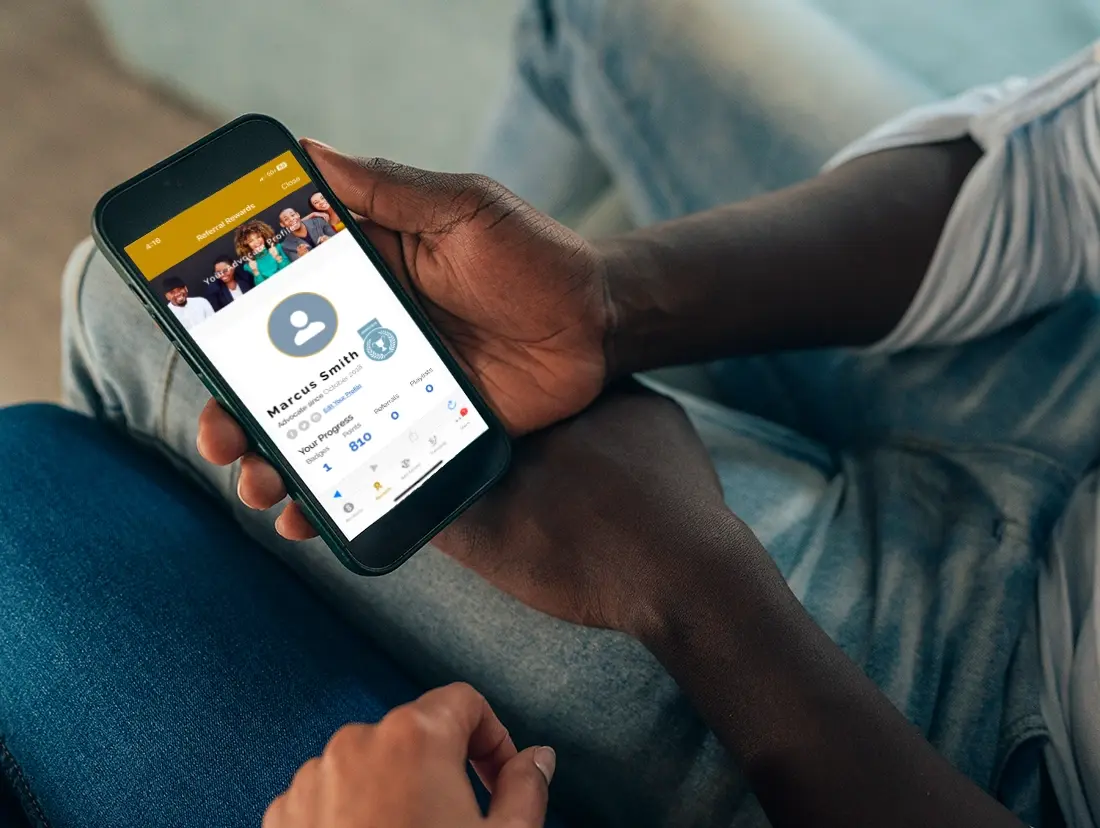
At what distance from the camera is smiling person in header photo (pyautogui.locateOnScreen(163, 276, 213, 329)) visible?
47 centimetres

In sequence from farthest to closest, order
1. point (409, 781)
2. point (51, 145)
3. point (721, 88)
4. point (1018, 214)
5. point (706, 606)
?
1. point (51, 145)
2. point (721, 88)
3. point (1018, 214)
4. point (706, 606)
5. point (409, 781)

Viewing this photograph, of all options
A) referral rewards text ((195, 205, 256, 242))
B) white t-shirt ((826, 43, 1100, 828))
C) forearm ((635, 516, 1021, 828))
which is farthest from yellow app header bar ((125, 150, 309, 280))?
white t-shirt ((826, 43, 1100, 828))

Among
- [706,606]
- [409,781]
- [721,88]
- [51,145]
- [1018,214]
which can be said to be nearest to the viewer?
[409,781]

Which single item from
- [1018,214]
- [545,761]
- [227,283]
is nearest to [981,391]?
[1018,214]

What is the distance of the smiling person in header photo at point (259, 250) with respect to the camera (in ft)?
1.58

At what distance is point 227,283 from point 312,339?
0.19 ft

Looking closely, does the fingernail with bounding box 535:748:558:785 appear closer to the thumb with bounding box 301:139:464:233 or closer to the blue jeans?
the blue jeans

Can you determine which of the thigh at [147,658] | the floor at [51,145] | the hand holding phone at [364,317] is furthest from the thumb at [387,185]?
the floor at [51,145]

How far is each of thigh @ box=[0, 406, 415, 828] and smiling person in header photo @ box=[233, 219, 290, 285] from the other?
175 millimetres

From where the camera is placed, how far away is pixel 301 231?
50cm

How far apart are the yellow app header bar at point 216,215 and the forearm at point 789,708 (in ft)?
1.03

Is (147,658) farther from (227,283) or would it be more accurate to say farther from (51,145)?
(51,145)

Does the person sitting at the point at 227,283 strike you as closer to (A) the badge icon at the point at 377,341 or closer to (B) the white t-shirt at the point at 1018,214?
(A) the badge icon at the point at 377,341

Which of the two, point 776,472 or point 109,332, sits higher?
point 109,332
